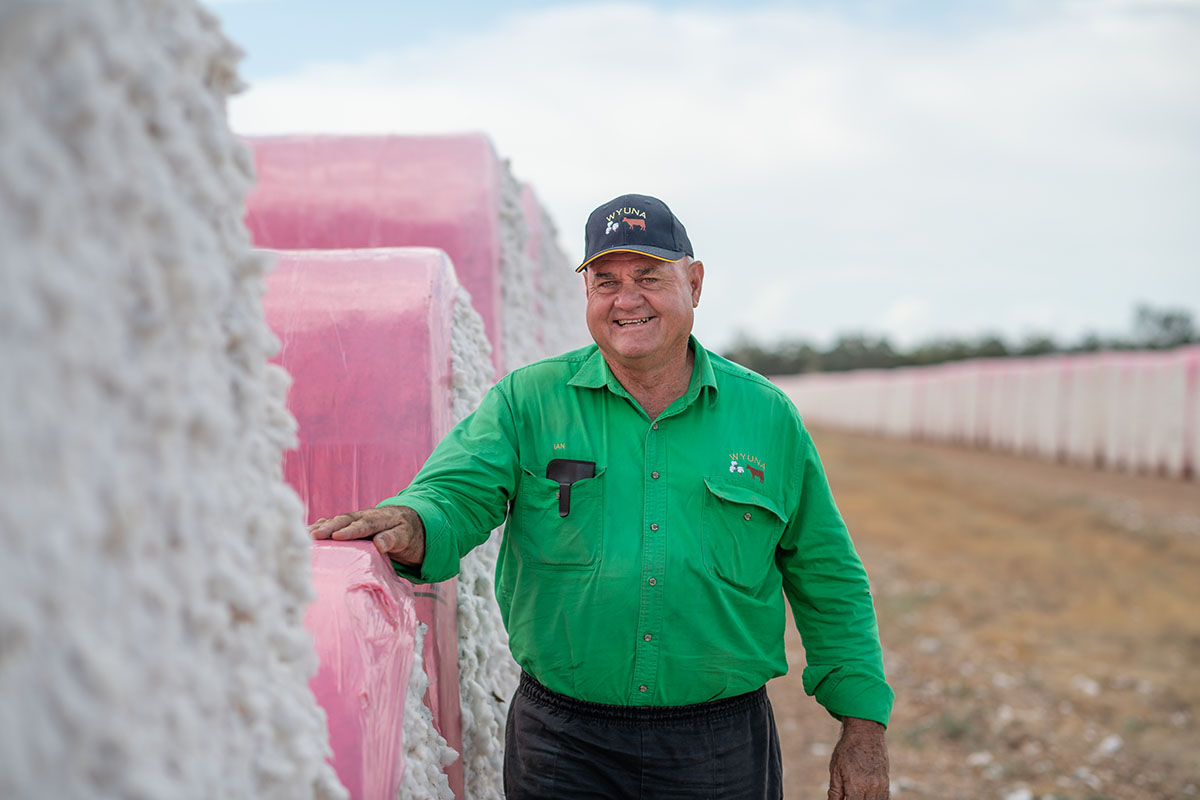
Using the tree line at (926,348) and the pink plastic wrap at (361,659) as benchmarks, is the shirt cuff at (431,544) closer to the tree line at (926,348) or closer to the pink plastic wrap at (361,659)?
the pink plastic wrap at (361,659)

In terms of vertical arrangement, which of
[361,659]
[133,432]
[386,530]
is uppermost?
[133,432]

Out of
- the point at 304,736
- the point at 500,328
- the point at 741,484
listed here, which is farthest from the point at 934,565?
the point at 304,736

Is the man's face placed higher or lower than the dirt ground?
higher

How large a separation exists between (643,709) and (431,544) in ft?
1.83

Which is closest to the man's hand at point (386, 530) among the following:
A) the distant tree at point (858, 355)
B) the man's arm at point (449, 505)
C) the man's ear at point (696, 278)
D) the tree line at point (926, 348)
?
the man's arm at point (449, 505)

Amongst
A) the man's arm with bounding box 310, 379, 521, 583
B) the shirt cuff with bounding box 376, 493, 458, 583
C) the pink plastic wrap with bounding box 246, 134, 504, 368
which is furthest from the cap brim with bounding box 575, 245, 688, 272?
the pink plastic wrap with bounding box 246, 134, 504, 368

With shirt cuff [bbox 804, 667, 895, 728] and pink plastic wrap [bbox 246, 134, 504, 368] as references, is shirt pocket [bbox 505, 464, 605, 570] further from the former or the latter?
pink plastic wrap [bbox 246, 134, 504, 368]

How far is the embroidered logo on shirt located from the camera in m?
2.25

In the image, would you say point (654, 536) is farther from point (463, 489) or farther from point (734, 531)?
point (463, 489)

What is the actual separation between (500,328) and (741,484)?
1.70 metres

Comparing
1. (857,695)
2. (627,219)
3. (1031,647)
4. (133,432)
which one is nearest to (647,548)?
(857,695)

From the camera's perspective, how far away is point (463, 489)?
213cm

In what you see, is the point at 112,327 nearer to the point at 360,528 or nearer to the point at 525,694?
the point at 360,528

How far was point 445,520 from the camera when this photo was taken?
6.72 ft
